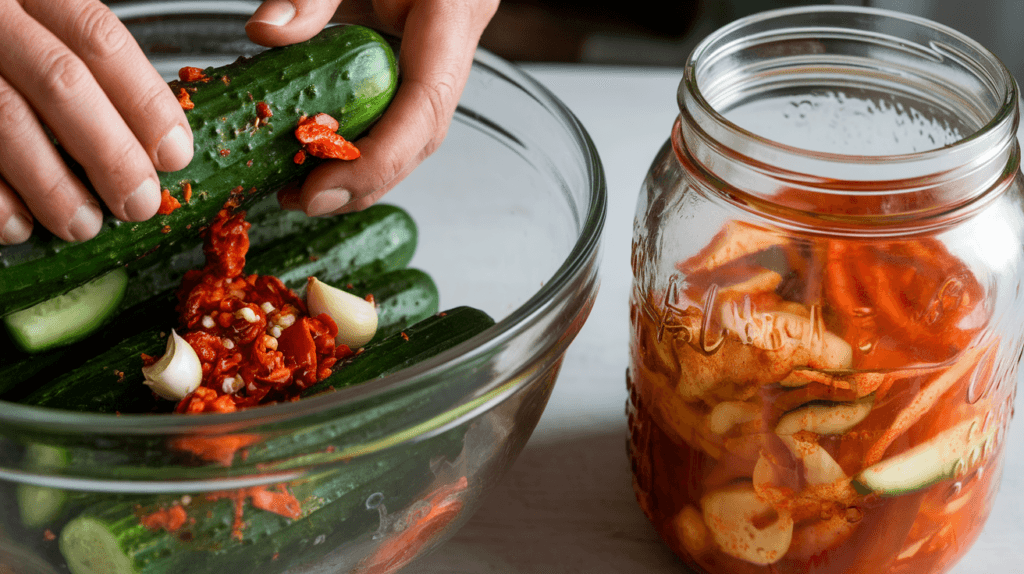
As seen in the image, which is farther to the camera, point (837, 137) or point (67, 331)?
point (837, 137)

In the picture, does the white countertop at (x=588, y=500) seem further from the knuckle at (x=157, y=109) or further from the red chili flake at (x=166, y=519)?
the knuckle at (x=157, y=109)

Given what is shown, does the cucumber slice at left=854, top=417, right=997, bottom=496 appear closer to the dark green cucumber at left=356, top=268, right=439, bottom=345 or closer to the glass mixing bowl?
the glass mixing bowl

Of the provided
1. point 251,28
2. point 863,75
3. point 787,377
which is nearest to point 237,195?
point 251,28

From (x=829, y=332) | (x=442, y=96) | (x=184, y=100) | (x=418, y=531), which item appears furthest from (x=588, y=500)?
(x=184, y=100)

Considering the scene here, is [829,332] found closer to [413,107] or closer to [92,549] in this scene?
[413,107]

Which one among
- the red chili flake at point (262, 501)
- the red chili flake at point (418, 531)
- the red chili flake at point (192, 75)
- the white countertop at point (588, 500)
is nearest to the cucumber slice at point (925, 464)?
the white countertop at point (588, 500)

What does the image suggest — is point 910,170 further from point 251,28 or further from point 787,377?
point 251,28
